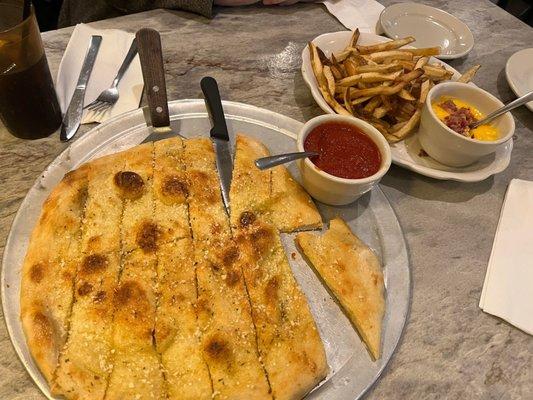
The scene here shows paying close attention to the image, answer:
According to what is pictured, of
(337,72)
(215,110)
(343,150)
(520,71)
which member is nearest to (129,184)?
(215,110)

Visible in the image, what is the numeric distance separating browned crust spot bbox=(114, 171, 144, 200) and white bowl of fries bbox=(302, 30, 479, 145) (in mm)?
1240

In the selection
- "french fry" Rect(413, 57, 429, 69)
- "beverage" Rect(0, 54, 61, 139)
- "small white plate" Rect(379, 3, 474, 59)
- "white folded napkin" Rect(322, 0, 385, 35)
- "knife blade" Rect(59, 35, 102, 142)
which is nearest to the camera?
"beverage" Rect(0, 54, 61, 139)

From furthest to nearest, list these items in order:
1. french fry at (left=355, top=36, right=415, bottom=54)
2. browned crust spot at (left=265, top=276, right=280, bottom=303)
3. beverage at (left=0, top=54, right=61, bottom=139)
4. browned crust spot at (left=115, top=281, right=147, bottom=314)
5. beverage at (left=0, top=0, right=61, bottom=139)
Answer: french fry at (left=355, top=36, right=415, bottom=54) → beverage at (left=0, top=54, right=61, bottom=139) → beverage at (left=0, top=0, right=61, bottom=139) → browned crust spot at (left=265, top=276, right=280, bottom=303) → browned crust spot at (left=115, top=281, right=147, bottom=314)

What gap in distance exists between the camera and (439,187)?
294 centimetres

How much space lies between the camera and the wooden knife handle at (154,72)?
249 cm

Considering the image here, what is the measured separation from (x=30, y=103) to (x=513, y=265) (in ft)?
9.40

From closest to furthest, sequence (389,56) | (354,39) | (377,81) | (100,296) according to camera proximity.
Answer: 1. (100,296)
2. (377,81)
3. (389,56)
4. (354,39)

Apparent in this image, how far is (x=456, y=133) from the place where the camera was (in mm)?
2627

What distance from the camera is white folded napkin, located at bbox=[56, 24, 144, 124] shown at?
2.91 meters

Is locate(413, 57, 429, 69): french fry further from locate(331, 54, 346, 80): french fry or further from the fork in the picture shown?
the fork

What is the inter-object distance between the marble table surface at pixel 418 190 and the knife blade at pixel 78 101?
0.06 m

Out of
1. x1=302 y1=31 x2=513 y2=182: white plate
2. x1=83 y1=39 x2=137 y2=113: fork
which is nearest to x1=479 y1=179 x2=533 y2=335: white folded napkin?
x1=302 y1=31 x2=513 y2=182: white plate

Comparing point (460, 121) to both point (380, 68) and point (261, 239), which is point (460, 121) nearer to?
point (380, 68)

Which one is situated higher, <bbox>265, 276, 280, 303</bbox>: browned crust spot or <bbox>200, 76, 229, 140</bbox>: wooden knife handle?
<bbox>200, 76, 229, 140</bbox>: wooden knife handle
